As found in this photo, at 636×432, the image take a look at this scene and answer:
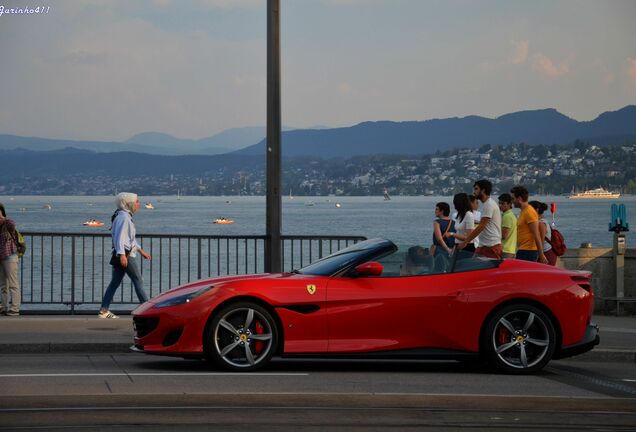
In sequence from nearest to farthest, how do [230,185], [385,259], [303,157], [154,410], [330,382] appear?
[154,410], [330,382], [385,259], [230,185], [303,157]

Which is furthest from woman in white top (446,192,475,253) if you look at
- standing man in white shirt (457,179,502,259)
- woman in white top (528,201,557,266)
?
woman in white top (528,201,557,266)

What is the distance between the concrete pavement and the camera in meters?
12.9

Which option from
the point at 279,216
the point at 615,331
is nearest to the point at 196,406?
the point at 279,216

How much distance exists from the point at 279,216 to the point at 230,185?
156 metres

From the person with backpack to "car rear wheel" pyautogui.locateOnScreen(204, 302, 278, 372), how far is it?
22.0ft

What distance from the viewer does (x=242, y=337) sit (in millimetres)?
10805

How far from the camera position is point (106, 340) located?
13.1 meters

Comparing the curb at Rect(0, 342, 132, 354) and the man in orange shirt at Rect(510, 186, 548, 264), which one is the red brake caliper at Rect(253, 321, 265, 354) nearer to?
the curb at Rect(0, 342, 132, 354)

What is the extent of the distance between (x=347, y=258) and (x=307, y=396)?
2163mm

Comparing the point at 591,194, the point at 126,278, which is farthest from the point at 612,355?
the point at 591,194

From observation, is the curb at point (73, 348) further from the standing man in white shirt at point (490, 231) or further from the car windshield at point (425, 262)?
the standing man in white shirt at point (490, 231)

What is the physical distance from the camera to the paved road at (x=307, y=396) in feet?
27.0

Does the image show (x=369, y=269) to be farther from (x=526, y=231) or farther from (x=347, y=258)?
(x=526, y=231)

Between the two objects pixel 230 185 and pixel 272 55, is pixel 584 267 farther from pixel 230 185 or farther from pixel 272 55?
pixel 230 185
